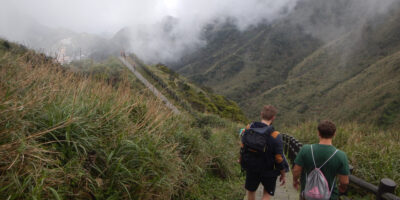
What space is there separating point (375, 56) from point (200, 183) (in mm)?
91715

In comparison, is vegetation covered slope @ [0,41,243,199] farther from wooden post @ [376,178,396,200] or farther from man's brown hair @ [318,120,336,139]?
wooden post @ [376,178,396,200]

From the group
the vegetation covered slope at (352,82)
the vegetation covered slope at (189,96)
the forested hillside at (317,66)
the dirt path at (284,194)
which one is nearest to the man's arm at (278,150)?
the dirt path at (284,194)

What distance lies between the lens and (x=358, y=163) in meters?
Answer: 4.82

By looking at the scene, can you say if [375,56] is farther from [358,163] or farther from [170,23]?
[170,23]

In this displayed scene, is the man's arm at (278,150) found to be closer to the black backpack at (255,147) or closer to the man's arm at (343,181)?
the black backpack at (255,147)

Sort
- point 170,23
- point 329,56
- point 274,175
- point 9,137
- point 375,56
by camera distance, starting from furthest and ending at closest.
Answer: point 170,23, point 329,56, point 375,56, point 274,175, point 9,137

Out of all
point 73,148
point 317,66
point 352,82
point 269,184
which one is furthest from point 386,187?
point 317,66

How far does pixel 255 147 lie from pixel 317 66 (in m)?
101

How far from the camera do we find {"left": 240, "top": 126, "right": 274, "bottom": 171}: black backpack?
10.6ft

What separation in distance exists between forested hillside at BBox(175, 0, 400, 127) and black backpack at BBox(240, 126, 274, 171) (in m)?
29.0

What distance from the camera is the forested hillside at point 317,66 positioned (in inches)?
2222

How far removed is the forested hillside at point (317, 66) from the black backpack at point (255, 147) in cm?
2895

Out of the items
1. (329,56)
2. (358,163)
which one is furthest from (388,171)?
(329,56)

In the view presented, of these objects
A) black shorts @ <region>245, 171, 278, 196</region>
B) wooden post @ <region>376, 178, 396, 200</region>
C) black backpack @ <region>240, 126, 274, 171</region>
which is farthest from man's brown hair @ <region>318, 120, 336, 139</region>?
black shorts @ <region>245, 171, 278, 196</region>
